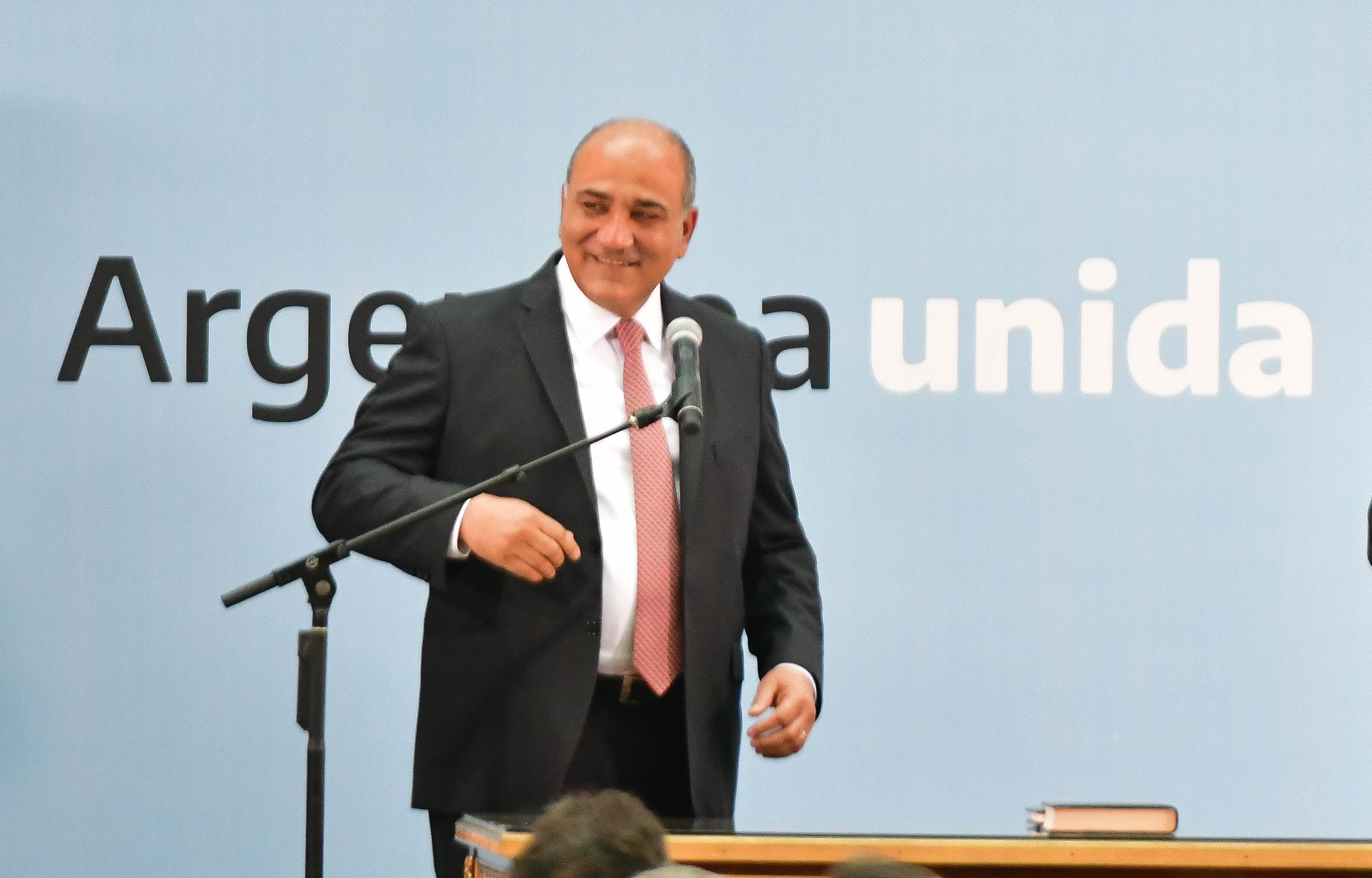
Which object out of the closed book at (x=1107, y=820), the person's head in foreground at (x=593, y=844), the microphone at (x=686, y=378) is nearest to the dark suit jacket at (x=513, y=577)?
the microphone at (x=686, y=378)

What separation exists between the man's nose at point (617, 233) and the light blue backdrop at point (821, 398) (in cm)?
109

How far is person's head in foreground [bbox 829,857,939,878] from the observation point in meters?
1.09

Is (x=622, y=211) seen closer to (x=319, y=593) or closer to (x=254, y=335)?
(x=319, y=593)

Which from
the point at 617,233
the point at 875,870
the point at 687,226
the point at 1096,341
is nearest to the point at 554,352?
the point at 617,233

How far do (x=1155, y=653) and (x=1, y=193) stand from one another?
252 cm

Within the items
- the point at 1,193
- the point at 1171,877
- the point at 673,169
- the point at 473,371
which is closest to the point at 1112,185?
the point at 673,169

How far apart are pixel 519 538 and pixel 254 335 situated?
60.6 inches

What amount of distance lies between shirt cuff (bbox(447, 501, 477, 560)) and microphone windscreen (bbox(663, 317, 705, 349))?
35 cm

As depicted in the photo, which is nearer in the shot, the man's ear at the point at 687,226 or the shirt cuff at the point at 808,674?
the shirt cuff at the point at 808,674

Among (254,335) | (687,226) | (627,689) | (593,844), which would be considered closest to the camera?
(593,844)

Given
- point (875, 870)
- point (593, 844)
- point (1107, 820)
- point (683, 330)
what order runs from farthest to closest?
point (683, 330) < point (1107, 820) < point (593, 844) < point (875, 870)

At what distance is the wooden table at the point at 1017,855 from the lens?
82.4 inches

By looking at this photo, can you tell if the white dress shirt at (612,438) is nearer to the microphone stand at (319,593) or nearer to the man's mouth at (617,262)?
the man's mouth at (617,262)

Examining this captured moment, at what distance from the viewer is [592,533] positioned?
102 inches
